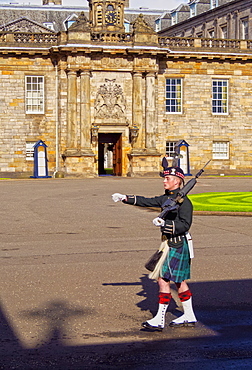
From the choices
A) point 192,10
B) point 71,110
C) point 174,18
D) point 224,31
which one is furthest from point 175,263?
point 174,18

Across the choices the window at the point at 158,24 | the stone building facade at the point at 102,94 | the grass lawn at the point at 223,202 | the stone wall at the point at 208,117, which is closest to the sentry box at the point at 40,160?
the stone building facade at the point at 102,94

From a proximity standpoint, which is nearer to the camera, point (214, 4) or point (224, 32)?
point (224, 32)

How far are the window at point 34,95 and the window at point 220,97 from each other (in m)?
11.8

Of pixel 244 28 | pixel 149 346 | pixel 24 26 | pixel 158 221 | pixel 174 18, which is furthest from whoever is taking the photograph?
pixel 174 18

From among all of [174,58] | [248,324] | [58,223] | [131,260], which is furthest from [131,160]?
[248,324]

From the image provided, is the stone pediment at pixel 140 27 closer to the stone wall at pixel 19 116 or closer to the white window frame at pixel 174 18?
the stone wall at pixel 19 116

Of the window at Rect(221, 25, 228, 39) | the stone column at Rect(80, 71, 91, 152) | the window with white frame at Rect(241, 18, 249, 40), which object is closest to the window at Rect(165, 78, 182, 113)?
the stone column at Rect(80, 71, 91, 152)

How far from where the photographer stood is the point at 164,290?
257 inches

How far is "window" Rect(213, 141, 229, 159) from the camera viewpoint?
45.4 m

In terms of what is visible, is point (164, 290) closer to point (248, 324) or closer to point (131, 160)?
point (248, 324)

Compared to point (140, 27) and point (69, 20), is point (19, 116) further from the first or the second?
point (69, 20)

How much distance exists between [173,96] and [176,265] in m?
38.7

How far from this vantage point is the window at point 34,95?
1689 inches

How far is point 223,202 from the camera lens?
805 inches
